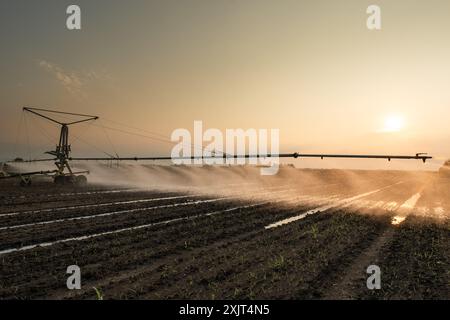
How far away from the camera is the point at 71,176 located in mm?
32344

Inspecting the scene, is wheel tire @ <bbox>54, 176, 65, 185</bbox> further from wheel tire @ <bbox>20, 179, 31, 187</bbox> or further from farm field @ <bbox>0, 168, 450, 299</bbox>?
farm field @ <bbox>0, 168, 450, 299</bbox>

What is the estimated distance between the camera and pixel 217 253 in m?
10.0

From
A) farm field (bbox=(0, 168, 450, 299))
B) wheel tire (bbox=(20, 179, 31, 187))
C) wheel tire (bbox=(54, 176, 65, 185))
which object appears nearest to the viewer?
farm field (bbox=(0, 168, 450, 299))

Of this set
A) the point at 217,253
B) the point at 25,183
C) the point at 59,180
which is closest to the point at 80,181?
the point at 59,180

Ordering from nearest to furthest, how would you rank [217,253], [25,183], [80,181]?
[217,253], [25,183], [80,181]

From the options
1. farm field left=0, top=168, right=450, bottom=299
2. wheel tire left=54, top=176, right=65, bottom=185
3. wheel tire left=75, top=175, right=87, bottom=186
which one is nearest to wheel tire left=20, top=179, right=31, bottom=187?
wheel tire left=54, top=176, right=65, bottom=185

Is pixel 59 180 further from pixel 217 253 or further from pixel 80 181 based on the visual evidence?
pixel 217 253

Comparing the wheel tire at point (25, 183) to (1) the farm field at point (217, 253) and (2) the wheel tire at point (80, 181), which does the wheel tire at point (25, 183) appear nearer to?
(2) the wheel tire at point (80, 181)

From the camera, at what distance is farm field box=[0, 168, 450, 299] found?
7.16 m

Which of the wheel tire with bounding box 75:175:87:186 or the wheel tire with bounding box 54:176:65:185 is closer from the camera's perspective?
the wheel tire with bounding box 54:176:65:185

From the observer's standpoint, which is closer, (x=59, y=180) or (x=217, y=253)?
(x=217, y=253)

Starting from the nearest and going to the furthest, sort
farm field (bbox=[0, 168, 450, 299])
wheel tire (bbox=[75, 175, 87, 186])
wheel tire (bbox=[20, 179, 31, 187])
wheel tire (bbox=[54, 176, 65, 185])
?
farm field (bbox=[0, 168, 450, 299]) → wheel tire (bbox=[20, 179, 31, 187]) → wheel tire (bbox=[54, 176, 65, 185]) → wheel tire (bbox=[75, 175, 87, 186])

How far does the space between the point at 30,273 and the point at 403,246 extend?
12.0 meters
